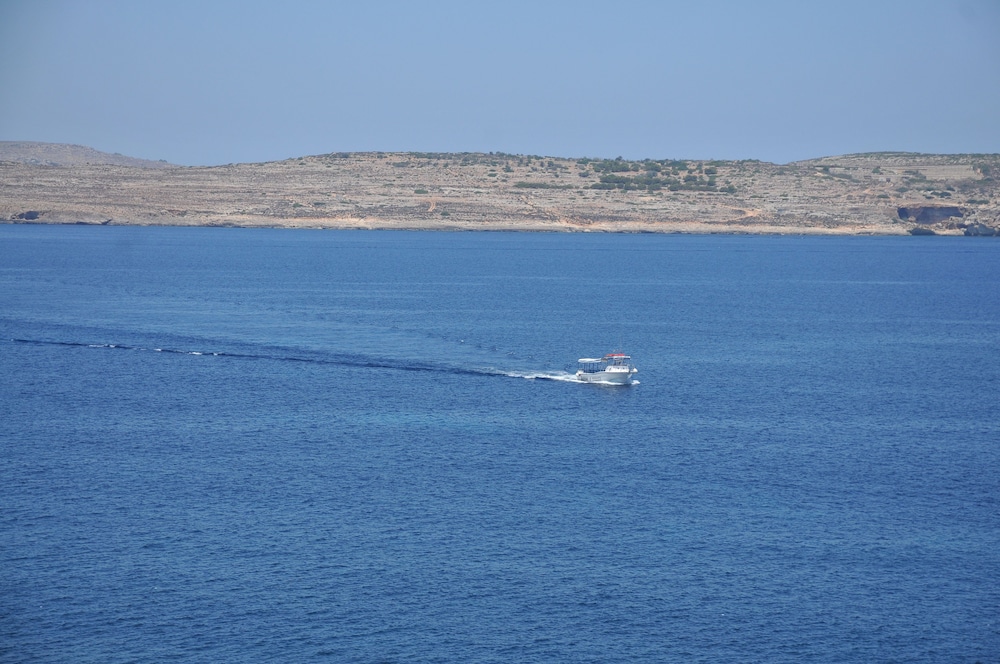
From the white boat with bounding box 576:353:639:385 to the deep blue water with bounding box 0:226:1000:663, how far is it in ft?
2.53

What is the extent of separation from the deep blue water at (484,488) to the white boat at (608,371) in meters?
0.77

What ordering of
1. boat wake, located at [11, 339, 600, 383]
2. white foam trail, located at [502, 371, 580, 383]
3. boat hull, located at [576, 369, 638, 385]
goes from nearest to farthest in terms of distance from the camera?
boat hull, located at [576, 369, 638, 385]
white foam trail, located at [502, 371, 580, 383]
boat wake, located at [11, 339, 600, 383]

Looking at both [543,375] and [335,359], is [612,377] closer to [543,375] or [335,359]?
[543,375]

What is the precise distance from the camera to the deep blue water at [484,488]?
3020cm

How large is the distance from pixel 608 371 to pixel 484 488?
19582 millimetres

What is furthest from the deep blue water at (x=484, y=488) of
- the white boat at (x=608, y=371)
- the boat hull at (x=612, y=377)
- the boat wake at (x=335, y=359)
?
the white boat at (x=608, y=371)

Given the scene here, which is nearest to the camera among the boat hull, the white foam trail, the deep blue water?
the deep blue water

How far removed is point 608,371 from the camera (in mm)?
58844

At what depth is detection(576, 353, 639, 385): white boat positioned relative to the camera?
58938 mm

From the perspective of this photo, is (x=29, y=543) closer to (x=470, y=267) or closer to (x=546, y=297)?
(x=546, y=297)

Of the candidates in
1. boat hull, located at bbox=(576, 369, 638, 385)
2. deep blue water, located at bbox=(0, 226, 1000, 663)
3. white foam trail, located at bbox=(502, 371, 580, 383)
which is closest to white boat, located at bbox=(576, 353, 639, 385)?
boat hull, located at bbox=(576, 369, 638, 385)

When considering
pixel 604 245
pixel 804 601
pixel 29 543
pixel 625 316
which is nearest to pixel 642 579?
pixel 804 601

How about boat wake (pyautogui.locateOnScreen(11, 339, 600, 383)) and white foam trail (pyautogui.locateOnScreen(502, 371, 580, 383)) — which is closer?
white foam trail (pyautogui.locateOnScreen(502, 371, 580, 383))

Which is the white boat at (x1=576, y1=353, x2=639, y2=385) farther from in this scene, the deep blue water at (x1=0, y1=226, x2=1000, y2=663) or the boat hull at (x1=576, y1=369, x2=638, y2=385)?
the deep blue water at (x1=0, y1=226, x2=1000, y2=663)
